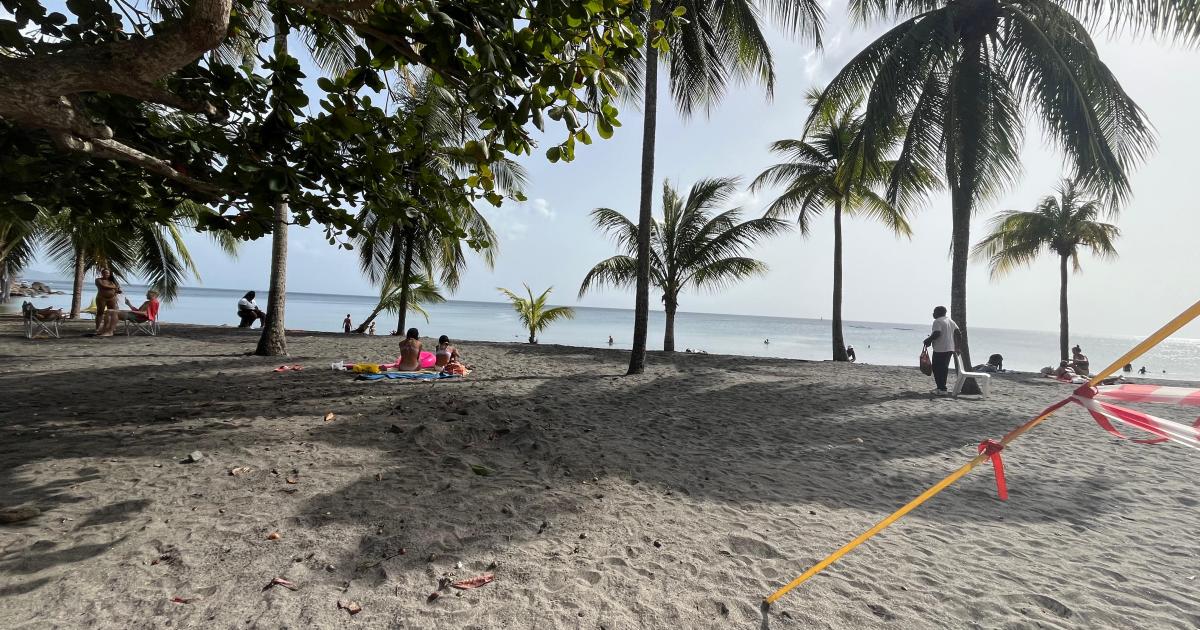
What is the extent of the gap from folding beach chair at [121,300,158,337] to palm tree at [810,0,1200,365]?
1615 centimetres

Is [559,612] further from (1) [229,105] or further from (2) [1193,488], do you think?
(2) [1193,488]

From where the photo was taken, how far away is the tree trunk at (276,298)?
30.3ft

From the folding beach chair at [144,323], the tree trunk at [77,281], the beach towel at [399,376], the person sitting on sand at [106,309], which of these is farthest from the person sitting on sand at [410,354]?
the tree trunk at [77,281]

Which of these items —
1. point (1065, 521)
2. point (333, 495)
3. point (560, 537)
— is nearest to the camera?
point (560, 537)

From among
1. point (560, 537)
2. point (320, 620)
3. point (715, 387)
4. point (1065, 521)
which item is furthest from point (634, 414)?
point (320, 620)

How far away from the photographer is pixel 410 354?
7980mm

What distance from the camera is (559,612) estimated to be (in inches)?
92.2

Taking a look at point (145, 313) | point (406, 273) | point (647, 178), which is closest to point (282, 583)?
point (647, 178)

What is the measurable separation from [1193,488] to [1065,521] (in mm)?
2109

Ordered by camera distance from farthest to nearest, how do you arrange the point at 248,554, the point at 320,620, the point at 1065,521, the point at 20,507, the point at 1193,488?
the point at 1193,488 → the point at 1065,521 → the point at 20,507 → the point at 248,554 → the point at 320,620

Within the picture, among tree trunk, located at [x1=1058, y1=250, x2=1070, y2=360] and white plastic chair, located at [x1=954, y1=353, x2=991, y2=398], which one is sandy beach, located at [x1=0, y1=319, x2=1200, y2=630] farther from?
tree trunk, located at [x1=1058, y1=250, x2=1070, y2=360]

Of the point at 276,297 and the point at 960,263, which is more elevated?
the point at 960,263

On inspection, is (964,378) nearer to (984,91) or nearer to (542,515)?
(984,91)

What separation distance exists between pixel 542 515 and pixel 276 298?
8.51 metres
